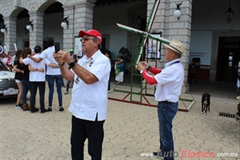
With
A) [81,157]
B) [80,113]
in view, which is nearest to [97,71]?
[80,113]

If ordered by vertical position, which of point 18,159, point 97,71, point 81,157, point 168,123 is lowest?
point 18,159

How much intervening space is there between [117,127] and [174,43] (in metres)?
2.48

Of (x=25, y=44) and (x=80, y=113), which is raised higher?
(x=25, y=44)

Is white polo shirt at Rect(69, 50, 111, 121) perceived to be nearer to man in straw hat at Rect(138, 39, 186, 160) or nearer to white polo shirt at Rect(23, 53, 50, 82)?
man in straw hat at Rect(138, 39, 186, 160)

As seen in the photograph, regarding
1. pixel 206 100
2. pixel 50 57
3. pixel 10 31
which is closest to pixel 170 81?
pixel 50 57

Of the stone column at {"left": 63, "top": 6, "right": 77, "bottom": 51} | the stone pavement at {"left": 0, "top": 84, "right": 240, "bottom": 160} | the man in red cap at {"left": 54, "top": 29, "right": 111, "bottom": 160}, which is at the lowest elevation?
the stone pavement at {"left": 0, "top": 84, "right": 240, "bottom": 160}

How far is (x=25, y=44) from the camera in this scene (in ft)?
71.7

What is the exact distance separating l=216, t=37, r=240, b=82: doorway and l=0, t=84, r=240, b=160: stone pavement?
8.35 m

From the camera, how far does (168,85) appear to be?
9.04 ft

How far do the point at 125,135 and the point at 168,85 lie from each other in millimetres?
1762

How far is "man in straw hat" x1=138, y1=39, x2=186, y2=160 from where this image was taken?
8.70 feet

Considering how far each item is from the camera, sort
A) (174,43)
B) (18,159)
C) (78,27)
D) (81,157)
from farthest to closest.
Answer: (78,27) < (18,159) < (174,43) < (81,157)

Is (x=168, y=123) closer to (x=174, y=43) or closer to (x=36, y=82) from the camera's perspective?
(x=174, y=43)

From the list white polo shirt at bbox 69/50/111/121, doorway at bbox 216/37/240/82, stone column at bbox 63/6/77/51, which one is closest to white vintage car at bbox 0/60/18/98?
white polo shirt at bbox 69/50/111/121
